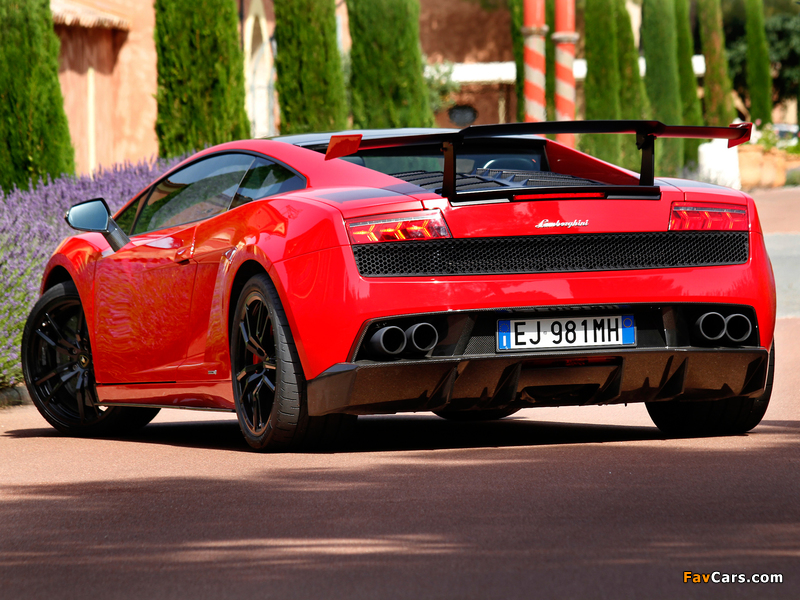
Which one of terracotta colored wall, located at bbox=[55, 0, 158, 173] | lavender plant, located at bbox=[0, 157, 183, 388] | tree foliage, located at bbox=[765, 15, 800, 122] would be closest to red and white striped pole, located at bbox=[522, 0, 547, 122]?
terracotta colored wall, located at bbox=[55, 0, 158, 173]

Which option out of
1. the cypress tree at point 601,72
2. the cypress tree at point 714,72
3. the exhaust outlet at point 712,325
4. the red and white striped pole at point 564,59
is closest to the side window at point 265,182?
the exhaust outlet at point 712,325

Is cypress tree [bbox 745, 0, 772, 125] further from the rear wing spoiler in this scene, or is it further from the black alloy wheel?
the black alloy wheel

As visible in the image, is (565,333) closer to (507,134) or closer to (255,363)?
(507,134)

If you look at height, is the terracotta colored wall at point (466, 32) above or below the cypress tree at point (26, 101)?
above

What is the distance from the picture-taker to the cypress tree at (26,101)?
14.8m

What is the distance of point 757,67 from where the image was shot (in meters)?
48.3

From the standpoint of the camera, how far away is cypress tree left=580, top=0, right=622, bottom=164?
30.0m

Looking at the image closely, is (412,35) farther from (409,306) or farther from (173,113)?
(409,306)

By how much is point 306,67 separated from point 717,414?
13.3 meters

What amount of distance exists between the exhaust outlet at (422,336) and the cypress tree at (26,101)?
10333 millimetres

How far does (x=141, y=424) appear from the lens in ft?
24.4

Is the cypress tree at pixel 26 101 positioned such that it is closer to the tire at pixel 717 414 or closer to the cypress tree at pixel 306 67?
the cypress tree at pixel 306 67

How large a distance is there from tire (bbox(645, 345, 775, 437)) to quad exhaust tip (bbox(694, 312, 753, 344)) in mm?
338

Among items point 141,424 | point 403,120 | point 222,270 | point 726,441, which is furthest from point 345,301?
point 403,120
